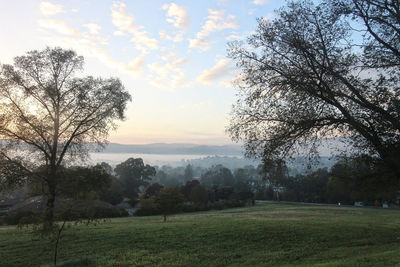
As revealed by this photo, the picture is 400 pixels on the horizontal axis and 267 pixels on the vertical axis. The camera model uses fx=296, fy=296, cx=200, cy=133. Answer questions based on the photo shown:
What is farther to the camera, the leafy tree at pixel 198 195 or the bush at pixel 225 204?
the leafy tree at pixel 198 195

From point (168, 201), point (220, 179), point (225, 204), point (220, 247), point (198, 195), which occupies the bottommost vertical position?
point (225, 204)

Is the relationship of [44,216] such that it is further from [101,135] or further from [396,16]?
[396,16]

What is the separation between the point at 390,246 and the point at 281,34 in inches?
379

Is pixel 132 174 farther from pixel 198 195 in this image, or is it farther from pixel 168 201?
pixel 168 201

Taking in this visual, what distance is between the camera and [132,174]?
85250mm

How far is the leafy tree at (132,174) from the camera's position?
80.4 m

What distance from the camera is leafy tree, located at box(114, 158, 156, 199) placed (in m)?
80.4

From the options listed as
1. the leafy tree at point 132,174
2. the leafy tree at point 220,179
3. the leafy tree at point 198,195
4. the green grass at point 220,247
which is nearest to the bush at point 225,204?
the leafy tree at point 198,195

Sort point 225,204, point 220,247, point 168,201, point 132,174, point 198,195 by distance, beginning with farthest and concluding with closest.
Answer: point 132,174, point 198,195, point 225,204, point 168,201, point 220,247

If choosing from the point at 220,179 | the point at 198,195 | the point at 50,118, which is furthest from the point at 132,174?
the point at 50,118

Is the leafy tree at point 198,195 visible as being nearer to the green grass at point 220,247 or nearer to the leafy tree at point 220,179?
the leafy tree at point 220,179

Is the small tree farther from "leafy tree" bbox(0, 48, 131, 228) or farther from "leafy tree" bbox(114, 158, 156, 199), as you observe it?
"leafy tree" bbox(114, 158, 156, 199)

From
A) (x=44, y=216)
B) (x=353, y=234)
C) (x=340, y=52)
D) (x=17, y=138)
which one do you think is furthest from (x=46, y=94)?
(x=353, y=234)

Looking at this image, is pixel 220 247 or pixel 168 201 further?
pixel 168 201
